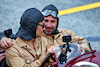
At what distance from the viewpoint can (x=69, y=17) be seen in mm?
7609

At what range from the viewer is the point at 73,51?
2.51 meters

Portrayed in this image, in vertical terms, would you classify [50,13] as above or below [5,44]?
above

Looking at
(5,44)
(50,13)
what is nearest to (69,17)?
(50,13)

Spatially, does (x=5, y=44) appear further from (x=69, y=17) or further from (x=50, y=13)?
(x=69, y=17)

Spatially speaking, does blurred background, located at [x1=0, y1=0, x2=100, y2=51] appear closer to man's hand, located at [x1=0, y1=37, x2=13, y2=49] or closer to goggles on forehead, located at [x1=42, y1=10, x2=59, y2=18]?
goggles on forehead, located at [x1=42, y1=10, x2=59, y2=18]

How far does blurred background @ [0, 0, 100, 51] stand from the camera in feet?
21.5

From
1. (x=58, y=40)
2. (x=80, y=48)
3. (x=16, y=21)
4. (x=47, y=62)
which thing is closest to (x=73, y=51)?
(x=80, y=48)

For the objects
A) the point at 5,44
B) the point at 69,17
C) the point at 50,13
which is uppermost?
the point at 69,17

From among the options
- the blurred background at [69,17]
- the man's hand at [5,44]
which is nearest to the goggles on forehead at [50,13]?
the man's hand at [5,44]

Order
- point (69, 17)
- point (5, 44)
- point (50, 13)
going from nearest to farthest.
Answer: point (5, 44), point (50, 13), point (69, 17)

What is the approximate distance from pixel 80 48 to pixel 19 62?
0.81 metres

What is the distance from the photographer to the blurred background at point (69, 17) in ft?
21.5

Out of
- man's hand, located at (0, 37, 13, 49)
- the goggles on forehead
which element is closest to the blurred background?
the goggles on forehead

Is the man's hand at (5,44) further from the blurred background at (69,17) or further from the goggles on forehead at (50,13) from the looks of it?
the blurred background at (69,17)
